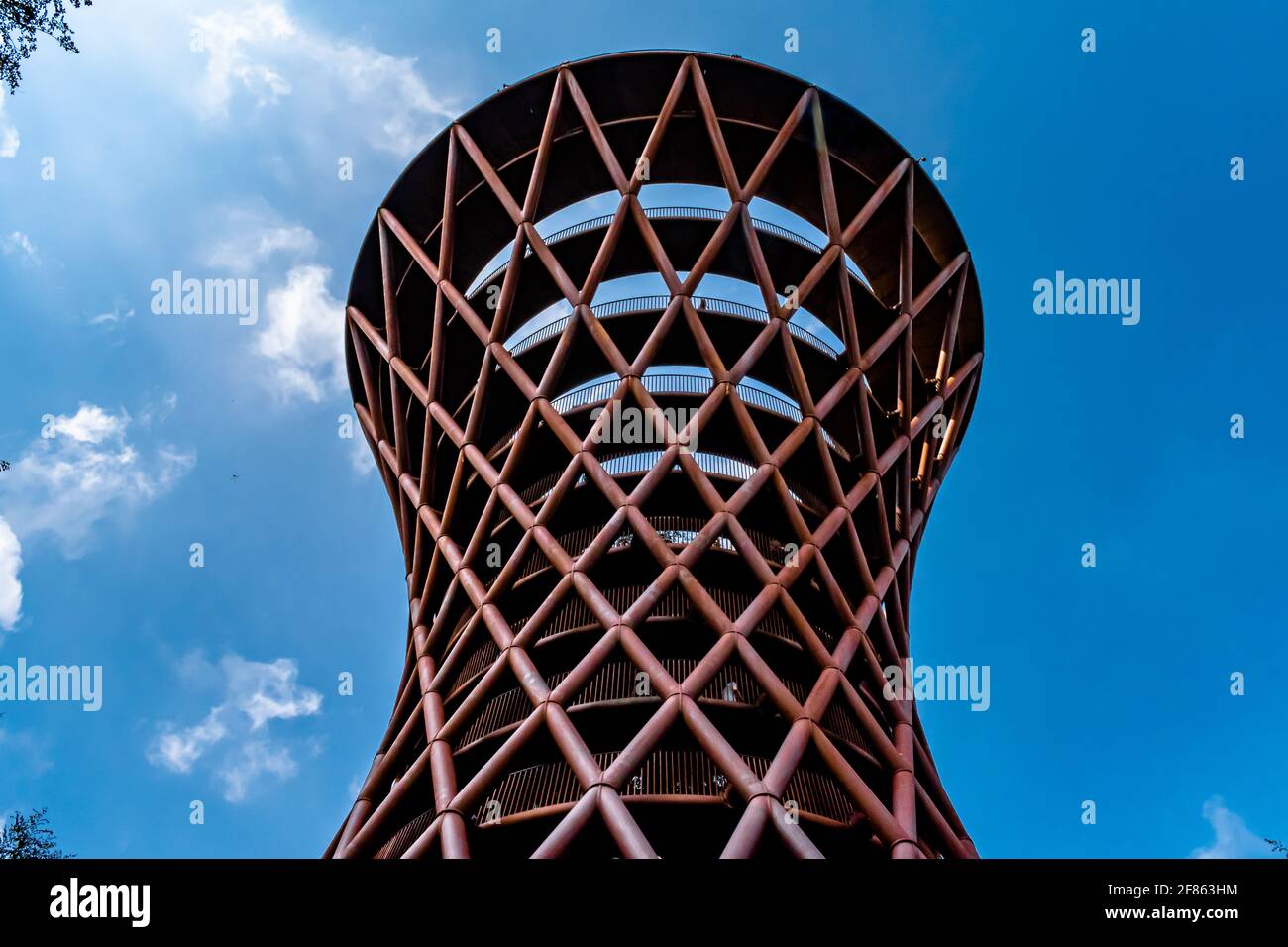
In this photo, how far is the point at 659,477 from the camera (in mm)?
19188

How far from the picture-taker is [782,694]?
16.5 m

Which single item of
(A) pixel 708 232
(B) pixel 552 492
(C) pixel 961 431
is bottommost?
(B) pixel 552 492

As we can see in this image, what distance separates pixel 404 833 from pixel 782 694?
799cm

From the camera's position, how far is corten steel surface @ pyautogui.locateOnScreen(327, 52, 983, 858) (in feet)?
54.7

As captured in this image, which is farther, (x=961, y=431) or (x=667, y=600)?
(x=961, y=431)

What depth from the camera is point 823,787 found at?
704 inches

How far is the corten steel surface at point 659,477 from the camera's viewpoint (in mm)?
16672

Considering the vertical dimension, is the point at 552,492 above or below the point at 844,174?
below

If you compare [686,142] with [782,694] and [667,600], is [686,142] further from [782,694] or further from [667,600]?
[782,694]

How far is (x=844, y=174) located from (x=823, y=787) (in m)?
15.8
